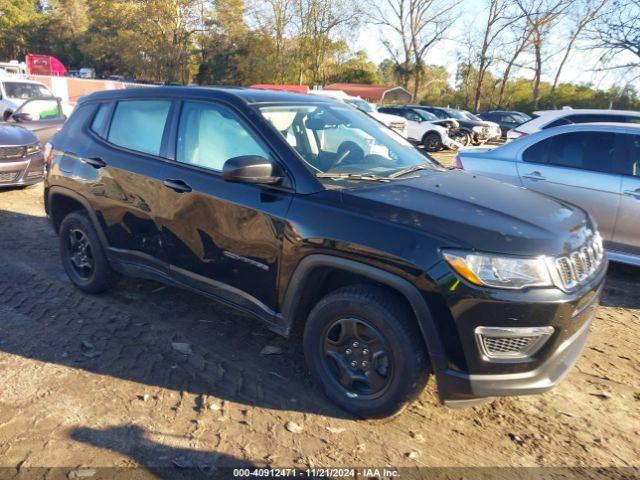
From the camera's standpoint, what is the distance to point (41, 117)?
1146 centimetres

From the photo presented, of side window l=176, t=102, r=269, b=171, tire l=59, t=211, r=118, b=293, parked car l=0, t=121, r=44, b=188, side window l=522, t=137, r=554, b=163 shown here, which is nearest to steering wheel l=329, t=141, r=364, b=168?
side window l=176, t=102, r=269, b=171

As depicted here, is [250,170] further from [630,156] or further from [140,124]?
[630,156]

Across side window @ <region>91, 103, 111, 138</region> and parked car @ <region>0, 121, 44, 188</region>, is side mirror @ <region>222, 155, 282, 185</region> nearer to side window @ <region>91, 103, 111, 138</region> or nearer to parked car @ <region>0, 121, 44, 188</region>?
side window @ <region>91, 103, 111, 138</region>

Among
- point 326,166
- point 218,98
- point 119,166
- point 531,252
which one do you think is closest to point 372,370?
point 531,252

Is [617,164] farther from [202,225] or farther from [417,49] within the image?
[417,49]

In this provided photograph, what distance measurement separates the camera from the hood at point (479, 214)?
98.5 inches

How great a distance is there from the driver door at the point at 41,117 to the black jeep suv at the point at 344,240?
22.6 ft

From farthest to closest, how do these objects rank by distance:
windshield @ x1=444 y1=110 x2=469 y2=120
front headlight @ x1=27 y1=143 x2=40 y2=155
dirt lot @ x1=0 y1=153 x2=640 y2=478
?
windshield @ x1=444 y1=110 x2=469 y2=120
front headlight @ x1=27 y1=143 x2=40 y2=155
dirt lot @ x1=0 y1=153 x2=640 y2=478

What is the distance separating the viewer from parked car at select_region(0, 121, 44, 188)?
7688mm

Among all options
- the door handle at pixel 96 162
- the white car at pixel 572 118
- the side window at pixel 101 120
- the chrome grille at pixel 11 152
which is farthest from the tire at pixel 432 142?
the door handle at pixel 96 162

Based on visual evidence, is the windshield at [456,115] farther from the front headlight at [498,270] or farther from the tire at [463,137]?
the front headlight at [498,270]

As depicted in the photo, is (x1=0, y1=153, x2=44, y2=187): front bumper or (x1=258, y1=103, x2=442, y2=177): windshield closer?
(x1=258, y1=103, x2=442, y2=177): windshield

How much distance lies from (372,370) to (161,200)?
1.89m

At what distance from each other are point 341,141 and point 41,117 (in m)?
10.4
